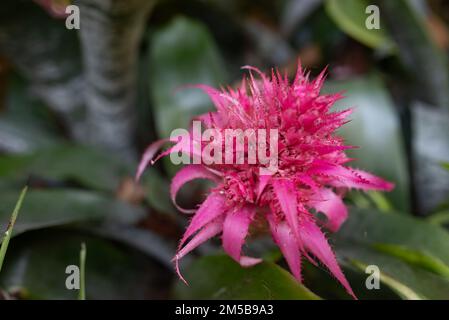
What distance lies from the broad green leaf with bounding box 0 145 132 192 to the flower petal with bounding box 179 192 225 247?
18.9 inches

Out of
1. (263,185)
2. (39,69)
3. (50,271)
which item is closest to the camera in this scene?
(263,185)

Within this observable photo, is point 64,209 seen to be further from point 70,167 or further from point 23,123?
point 23,123

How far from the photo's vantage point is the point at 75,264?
2.85ft

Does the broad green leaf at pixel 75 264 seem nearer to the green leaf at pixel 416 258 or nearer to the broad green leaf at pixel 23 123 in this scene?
the broad green leaf at pixel 23 123

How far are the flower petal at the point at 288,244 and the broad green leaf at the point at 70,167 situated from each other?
1.68 feet

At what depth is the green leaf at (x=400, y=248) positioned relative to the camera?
24.9 inches

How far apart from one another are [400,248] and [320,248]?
0.22 meters

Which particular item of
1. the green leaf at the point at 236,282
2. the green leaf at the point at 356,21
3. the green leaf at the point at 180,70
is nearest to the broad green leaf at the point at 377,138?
the green leaf at the point at 356,21

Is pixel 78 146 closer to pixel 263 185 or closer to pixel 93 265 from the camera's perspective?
pixel 93 265

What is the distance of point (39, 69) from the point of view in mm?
1124

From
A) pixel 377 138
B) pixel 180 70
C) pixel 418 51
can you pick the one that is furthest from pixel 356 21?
pixel 180 70

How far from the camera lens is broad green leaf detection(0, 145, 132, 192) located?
97 centimetres
